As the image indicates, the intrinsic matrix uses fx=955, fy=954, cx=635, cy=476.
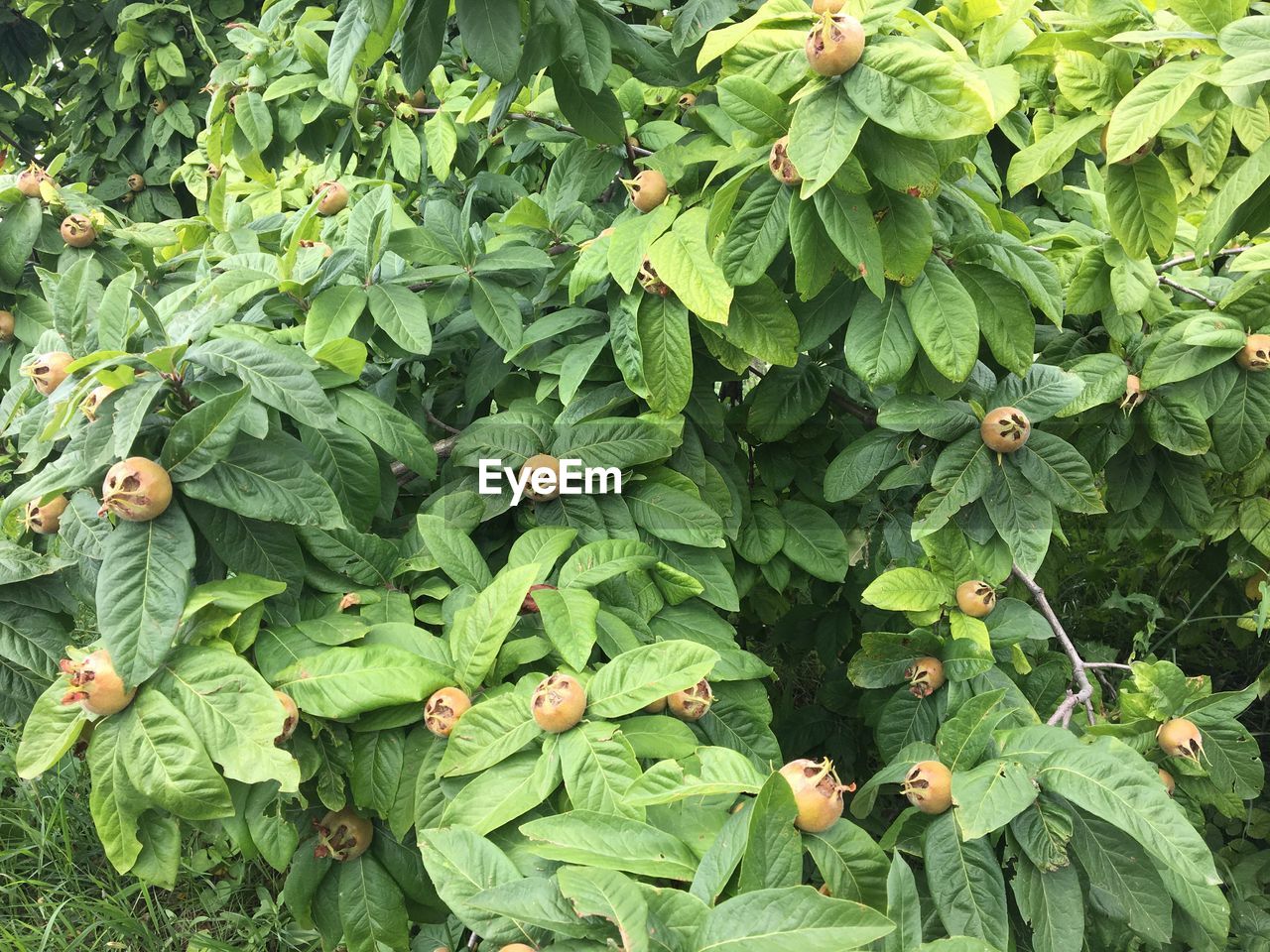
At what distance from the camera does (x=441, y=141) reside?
1927 mm

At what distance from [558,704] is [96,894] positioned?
2.40 meters

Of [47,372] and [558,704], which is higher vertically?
[47,372]

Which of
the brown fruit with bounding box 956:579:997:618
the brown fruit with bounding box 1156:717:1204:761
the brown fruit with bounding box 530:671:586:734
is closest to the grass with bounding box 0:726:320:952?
the brown fruit with bounding box 530:671:586:734

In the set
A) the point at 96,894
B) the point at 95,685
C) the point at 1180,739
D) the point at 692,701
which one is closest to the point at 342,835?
the point at 95,685

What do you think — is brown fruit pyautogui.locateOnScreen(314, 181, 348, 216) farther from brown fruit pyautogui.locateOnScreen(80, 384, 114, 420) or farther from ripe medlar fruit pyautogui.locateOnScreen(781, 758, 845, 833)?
ripe medlar fruit pyautogui.locateOnScreen(781, 758, 845, 833)

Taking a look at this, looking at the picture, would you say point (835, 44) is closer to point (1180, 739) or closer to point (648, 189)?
point (648, 189)

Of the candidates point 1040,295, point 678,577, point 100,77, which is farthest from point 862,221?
point 100,77

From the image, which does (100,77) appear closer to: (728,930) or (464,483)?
(464,483)

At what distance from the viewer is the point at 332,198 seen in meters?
1.90

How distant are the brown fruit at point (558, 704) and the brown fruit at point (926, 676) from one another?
590mm

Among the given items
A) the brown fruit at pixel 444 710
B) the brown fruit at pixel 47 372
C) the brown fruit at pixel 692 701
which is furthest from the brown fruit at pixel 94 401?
the brown fruit at pixel 692 701

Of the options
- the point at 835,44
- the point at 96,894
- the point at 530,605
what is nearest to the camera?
the point at 835,44

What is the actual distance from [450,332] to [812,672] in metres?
1.96

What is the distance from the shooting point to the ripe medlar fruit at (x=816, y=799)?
0.93 m
